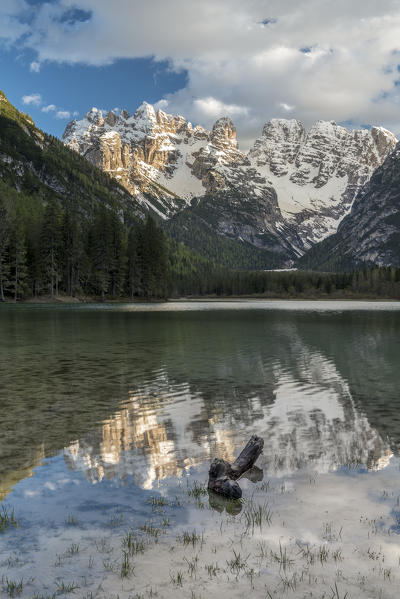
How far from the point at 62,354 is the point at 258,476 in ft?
81.2

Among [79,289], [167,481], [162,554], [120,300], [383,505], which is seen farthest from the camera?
[120,300]

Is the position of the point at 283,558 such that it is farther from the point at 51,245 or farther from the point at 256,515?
the point at 51,245

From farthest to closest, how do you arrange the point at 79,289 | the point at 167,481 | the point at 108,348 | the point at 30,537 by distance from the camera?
1. the point at 79,289
2. the point at 108,348
3. the point at 167,481
4. the point at 30,537

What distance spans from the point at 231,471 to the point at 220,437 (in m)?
3.90

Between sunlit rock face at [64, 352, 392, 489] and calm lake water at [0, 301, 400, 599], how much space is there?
0.07 m

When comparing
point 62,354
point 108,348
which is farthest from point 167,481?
point 108,348

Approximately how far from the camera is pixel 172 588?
6902 millimetres

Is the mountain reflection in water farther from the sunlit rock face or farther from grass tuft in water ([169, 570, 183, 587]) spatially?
grass tuft in water ([169, 570, 183, 587])

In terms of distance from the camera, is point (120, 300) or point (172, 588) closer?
point (172, 588)

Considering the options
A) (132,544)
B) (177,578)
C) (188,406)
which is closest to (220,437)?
(188,406)

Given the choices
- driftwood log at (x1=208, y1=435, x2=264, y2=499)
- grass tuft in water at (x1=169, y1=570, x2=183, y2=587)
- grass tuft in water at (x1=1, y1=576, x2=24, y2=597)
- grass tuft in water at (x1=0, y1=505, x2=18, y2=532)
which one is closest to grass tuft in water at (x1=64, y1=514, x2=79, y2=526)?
grass tuft in water at (x1=0, y1=505, x2=18, y2=532)

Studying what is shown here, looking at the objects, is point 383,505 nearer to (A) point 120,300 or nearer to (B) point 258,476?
(B) point 258,476

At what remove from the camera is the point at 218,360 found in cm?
3195

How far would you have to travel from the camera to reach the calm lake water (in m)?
7.26
